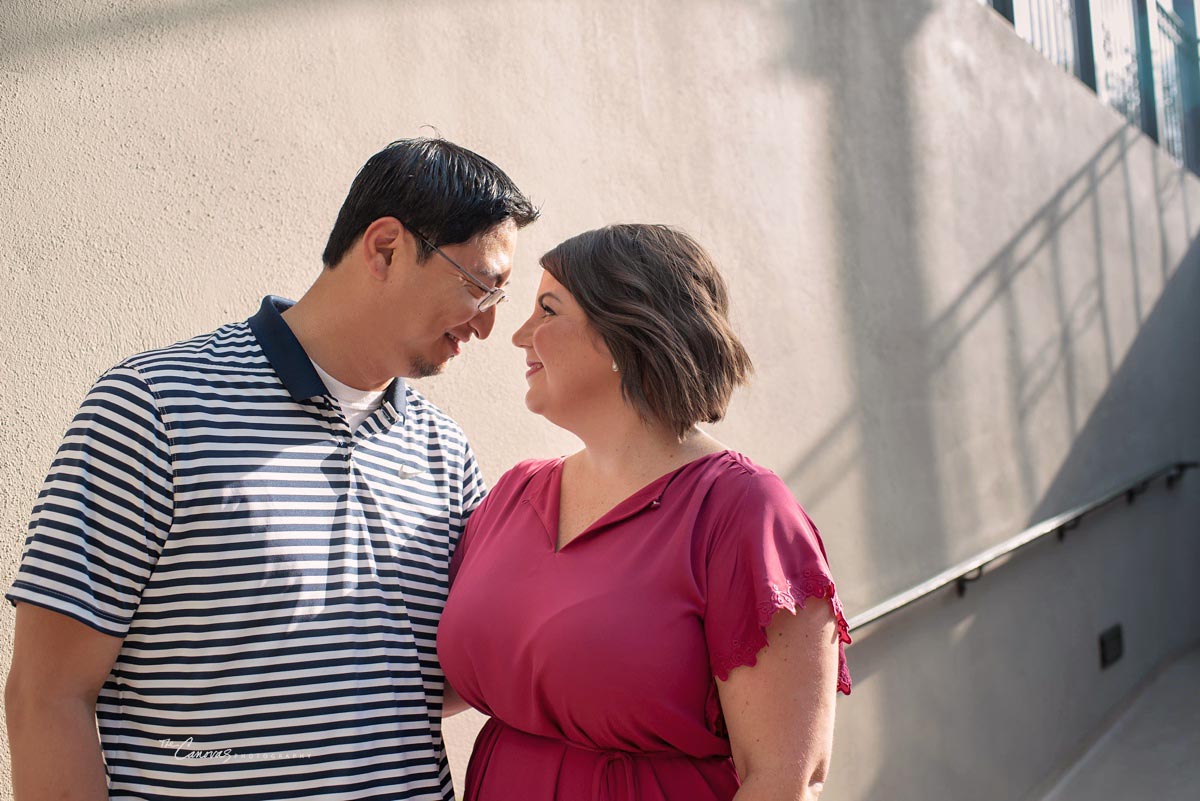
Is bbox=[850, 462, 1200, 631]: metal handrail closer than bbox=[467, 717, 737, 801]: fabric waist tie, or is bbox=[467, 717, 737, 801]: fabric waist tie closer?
bbox=[467, 717, 737, 801]: fabric waist tie

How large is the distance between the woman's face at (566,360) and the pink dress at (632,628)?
165 millimetres

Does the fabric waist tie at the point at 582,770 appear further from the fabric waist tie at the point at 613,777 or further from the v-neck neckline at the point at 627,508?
the v-neck neckline at the point at 627,508

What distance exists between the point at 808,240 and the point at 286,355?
2.22 metres

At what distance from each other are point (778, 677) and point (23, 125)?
1.31m

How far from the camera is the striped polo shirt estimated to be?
1.29 meters

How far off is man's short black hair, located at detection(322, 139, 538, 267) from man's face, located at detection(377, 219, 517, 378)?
21mm

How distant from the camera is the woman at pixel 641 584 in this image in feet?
4.64

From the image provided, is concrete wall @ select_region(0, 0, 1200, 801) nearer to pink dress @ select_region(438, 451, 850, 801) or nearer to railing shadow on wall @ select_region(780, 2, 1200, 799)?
railing shadow on wall @ select_region(780, 2, 1200, 799)

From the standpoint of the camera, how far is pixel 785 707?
139cm

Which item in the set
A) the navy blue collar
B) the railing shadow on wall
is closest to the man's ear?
the navy blue collar

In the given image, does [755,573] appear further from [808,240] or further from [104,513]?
[808,240]

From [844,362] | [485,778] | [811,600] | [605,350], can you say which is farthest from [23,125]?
[844,362]
